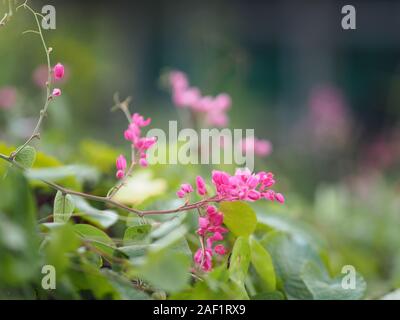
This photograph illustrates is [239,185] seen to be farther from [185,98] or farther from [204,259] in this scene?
[185,98]

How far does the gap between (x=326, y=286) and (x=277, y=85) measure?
4.75 m

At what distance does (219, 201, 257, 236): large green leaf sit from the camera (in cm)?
83

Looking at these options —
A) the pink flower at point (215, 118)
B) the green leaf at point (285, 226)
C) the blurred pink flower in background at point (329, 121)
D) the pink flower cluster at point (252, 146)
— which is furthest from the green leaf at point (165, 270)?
the blurred pink flower in background at point (329, 121)

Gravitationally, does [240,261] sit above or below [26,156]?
below

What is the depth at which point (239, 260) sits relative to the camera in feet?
2.64

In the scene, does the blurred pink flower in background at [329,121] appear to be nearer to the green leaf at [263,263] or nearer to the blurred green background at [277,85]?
the blurred green background at [277,85]

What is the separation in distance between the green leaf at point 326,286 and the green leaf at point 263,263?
0.05 m

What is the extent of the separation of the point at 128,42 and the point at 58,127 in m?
3.87

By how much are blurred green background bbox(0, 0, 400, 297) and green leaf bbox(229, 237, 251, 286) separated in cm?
73

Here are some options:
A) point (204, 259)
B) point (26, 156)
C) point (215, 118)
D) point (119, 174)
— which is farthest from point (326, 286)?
point (215, 118)

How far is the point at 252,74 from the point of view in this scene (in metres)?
5.32

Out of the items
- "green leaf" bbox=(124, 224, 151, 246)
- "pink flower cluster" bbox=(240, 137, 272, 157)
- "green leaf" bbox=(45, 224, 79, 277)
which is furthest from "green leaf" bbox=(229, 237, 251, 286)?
"pink flower cluster" bbox=(240, 137, 272, 157)

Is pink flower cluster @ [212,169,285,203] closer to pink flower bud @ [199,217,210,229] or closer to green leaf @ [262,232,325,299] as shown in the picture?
pink flower bud @ [199,217,210,229]
